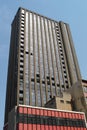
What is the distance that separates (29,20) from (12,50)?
24141 millimetres

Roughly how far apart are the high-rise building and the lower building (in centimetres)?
3926

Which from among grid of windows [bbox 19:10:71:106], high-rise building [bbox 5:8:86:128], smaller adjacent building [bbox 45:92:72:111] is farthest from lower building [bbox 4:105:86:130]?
grid of windows [bbox 19:10:71:106]

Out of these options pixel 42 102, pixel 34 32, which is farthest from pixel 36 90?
pixel 34 32

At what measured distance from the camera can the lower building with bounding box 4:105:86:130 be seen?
58.1 meters

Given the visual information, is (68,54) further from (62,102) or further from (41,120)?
(41,120)

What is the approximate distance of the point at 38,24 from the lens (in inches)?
5773

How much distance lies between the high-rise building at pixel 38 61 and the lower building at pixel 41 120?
129ft

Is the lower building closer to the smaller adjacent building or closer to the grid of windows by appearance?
the smaller adjacent building

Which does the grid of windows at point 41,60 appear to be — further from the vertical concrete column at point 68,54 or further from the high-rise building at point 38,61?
the vertical concrete column at point 68,54

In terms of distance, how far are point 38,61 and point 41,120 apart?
2641 inches

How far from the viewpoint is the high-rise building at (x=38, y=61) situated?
364 feet

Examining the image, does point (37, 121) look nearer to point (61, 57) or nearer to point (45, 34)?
point (61, 57)

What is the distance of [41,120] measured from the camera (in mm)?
60875

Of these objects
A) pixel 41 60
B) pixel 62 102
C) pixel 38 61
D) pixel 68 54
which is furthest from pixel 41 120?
pixel 68 54
